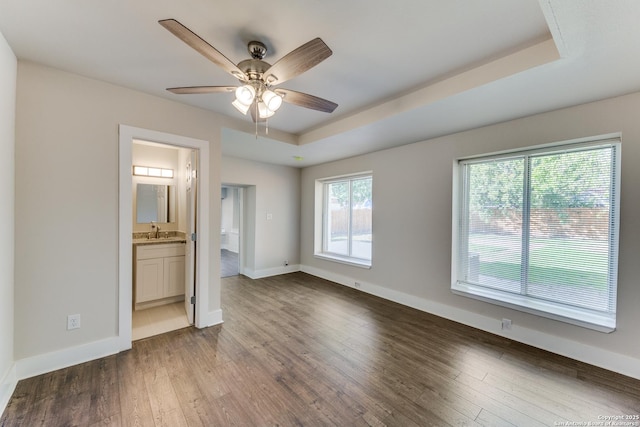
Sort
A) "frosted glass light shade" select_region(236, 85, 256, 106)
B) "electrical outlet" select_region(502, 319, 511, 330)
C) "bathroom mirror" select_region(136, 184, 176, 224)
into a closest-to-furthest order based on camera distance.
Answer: "frosted glass light shade" select_region(236, 85, 256, 106) < "electrical outlet" select_region(502, 319, 511, 330) < "bathroom mirror" select_region(136, 184, 176, 224)

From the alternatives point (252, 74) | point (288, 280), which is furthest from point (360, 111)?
point (288, 280)

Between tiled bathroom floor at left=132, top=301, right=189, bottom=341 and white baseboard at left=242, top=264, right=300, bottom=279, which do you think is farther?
white baseboard at left=242, top=264, right=300, bottom=279

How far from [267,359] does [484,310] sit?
251 centimetres

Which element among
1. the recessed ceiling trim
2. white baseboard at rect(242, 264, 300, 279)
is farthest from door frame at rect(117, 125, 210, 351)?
white baseboard at rect(242, 264, 300, 279)

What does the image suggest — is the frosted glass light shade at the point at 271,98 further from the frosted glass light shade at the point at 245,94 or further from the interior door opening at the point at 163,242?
the interior door opening at the point at 163,242

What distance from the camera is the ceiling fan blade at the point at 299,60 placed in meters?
1.38

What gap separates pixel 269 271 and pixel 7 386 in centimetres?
373

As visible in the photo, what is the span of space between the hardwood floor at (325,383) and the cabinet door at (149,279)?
3.16ft

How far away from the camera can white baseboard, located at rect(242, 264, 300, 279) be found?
5.21 metres

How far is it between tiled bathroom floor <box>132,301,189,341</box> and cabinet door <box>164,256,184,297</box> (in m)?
0.21

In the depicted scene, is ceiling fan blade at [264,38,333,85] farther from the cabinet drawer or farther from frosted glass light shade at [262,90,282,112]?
the cabinet drawer

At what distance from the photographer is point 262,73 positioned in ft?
5.82

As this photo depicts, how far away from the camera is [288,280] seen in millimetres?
5074

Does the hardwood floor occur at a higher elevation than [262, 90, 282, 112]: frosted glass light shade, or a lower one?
lower
